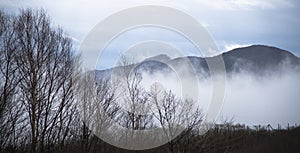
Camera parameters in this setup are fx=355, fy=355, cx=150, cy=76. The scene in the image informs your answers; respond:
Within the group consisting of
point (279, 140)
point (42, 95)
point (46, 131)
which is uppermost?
point (42, 95)

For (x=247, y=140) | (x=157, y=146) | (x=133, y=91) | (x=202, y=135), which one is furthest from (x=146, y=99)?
(x=247, y=140)

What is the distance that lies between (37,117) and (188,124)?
858cm

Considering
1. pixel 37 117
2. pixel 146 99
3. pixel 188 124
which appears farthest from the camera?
pixel 146 99

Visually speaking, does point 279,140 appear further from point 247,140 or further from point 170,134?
point 170,134

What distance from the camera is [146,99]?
25.1m

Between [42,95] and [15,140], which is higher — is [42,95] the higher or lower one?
the higher one

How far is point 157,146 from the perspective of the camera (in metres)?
25.4

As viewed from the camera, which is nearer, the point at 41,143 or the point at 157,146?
the point at 41,143

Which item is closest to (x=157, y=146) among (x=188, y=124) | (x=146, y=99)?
(x=146, y=99)

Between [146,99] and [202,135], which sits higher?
[146,99]

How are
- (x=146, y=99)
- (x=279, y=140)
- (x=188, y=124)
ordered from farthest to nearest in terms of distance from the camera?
(x=279, y=140)
(x=146, y=99)
(x=188, y=124)

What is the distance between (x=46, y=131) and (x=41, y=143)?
658mm

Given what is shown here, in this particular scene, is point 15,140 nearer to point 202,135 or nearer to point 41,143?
point 41,143

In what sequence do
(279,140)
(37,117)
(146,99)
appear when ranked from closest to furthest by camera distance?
(37,117) < (146,99) < (279,140)
